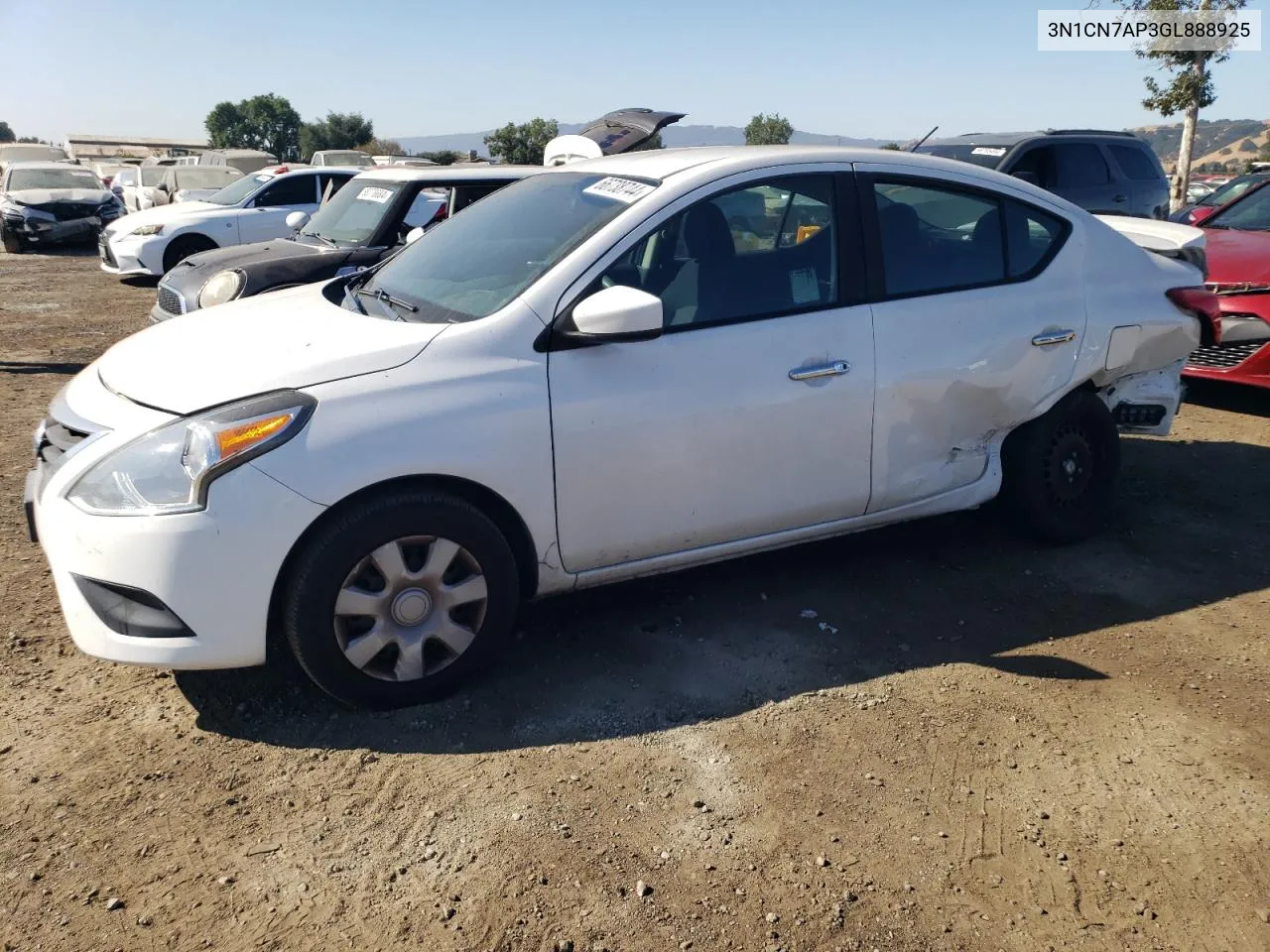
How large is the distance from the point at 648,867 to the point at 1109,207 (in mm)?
9895

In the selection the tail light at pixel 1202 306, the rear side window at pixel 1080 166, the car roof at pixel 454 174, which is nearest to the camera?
the tail light at pixel 1202 306

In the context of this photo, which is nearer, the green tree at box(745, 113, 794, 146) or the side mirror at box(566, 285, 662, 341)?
the side mirror at box(566, 285, 662, 341)

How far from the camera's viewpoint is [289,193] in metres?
13.6

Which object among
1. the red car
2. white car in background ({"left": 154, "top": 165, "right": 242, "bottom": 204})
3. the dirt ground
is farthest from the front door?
white car in background ({"left": 154, "top": 165, "right": 242, "bottom": 204})

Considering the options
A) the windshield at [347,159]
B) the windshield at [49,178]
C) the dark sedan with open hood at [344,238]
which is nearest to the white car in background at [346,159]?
the windshield at [347,159]

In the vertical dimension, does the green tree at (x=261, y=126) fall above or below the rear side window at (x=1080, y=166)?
above

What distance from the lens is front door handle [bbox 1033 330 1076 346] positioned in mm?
4273

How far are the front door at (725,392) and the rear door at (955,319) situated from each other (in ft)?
0.44

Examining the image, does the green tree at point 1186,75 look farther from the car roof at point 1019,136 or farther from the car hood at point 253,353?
the car hood at point 253,353

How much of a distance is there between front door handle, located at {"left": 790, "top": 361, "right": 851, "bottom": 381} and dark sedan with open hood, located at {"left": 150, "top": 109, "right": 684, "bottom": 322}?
414 centimetres

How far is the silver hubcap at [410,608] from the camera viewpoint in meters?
3.15

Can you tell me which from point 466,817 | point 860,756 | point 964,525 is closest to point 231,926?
point 466,817

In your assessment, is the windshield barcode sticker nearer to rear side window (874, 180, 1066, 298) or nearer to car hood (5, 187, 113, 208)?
rear side window (874, 180, 1066, 298)

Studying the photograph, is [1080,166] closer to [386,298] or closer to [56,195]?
[386,298]
